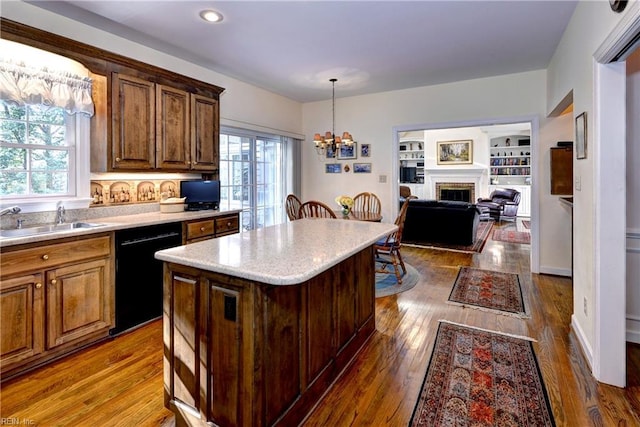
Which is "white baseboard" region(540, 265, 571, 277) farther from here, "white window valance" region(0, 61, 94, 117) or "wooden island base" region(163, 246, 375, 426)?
"white window valance" region(0, 61, 94, 117)

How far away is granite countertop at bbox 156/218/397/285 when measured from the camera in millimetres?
1335

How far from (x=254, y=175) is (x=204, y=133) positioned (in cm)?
144

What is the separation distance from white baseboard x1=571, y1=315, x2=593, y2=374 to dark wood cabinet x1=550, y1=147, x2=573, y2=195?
197cm

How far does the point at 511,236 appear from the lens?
6.95m

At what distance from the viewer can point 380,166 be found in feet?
18.0

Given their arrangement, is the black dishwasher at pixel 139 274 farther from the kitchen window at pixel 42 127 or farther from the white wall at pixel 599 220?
the white wall at pixel 599 220

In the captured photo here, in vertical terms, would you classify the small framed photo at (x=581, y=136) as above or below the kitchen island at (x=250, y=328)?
above

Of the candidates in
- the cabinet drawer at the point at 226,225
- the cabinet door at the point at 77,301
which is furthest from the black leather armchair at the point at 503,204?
the cabinet door at the point at 77,301

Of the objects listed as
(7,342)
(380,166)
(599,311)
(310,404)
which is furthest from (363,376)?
(380,166)

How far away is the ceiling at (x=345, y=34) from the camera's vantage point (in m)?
2.68

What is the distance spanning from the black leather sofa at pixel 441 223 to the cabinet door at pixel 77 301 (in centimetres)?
513

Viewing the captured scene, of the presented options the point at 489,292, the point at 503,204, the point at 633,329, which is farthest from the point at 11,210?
the point at 503,204

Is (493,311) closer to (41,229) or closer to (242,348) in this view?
(242,348)

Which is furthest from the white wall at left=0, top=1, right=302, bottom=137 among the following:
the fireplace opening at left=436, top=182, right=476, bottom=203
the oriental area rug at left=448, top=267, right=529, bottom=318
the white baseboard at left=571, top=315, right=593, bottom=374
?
the fireplace opening at left=436, top=182, right=476, bottom=203
